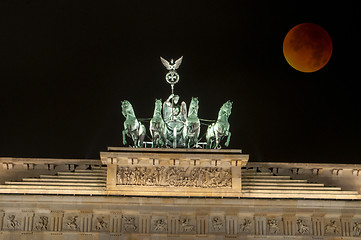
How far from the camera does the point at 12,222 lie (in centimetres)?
3206

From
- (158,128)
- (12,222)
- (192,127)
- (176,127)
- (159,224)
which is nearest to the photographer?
(12,222)

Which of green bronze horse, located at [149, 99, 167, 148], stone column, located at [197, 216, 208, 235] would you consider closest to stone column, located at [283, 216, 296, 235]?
stone column, located at [197, 216, 208, 235]

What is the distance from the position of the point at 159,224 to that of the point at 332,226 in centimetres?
587

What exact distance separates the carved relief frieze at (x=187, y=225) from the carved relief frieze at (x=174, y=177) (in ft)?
4.15

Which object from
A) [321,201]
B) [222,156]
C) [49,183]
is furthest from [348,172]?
[49,183]

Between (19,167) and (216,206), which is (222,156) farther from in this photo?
(19,167)

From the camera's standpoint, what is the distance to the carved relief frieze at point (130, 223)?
32094 mm

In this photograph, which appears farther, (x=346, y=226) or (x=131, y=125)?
(x=131, y=125)

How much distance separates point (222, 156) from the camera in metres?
33.0

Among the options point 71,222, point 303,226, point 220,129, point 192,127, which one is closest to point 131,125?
point 192,127

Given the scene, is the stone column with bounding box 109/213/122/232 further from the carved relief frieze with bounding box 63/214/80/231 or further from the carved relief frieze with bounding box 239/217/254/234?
the carved relief frieze with bounding box 239/217/254/234

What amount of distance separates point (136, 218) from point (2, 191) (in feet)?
15.5

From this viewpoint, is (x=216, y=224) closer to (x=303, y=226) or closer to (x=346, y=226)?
(x=303, y=226)

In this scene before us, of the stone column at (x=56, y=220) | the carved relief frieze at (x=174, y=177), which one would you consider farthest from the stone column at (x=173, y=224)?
the stone column at (x=56, y=220)
